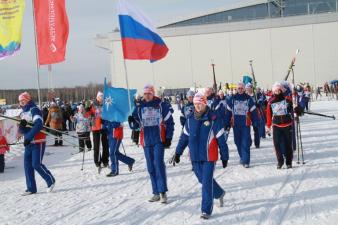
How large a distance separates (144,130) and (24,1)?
5.36 metres

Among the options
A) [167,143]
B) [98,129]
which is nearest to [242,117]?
[98,129]

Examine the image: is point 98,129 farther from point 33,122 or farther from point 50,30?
point 50,30

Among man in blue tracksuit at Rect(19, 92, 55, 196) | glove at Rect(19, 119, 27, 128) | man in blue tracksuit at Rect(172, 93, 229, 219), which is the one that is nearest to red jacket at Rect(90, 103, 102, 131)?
man in blue tracksuit at Rect(19, 92, 55, 196)

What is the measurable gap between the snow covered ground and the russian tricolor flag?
2.56 metres

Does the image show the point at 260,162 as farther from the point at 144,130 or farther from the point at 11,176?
the point at 11,176

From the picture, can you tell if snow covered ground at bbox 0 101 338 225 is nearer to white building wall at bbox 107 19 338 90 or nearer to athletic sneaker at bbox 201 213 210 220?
athletic sneaker at bbox 201 213 210 220

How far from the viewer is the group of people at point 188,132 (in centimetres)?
641

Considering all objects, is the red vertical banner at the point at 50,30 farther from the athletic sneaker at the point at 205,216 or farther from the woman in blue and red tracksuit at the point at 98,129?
the athletic sneaker at the point at 205,216

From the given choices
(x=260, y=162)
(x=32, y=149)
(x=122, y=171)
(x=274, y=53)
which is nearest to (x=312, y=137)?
(x=260, y=162)

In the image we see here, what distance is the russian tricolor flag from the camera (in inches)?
364

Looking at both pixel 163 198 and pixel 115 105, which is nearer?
pixel 163 198

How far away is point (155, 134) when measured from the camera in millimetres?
7590

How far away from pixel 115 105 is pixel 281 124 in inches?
137

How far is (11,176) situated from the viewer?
37.9 feet
